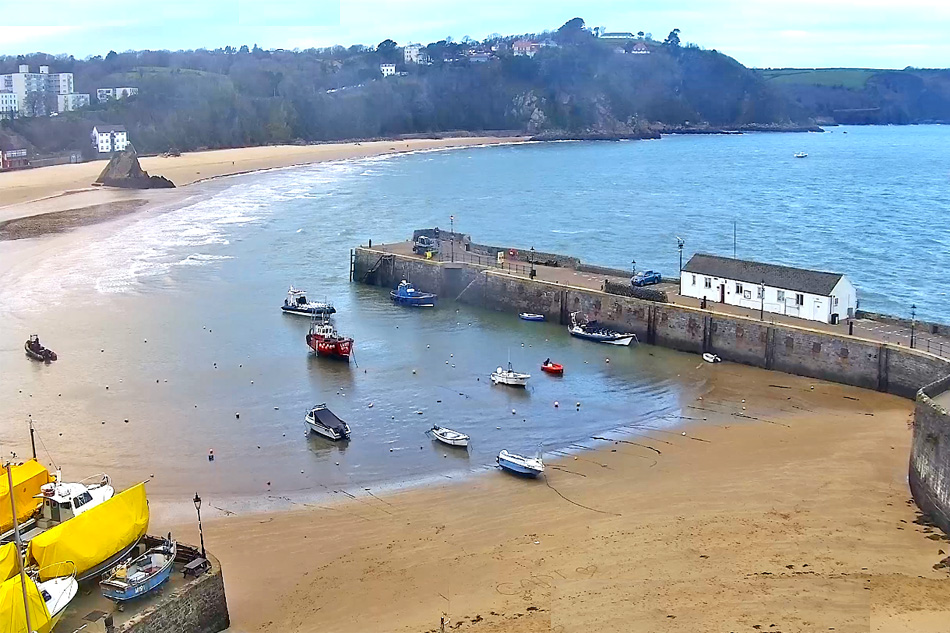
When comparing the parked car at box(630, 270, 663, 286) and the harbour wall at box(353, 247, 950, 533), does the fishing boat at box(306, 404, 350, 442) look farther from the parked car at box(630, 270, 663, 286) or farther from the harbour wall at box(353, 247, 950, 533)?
the parked car at box(630, 270, 663, 286)

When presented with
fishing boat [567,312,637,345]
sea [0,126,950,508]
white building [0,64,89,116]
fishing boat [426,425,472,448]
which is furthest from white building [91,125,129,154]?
fishing boat [426,425,472,448]

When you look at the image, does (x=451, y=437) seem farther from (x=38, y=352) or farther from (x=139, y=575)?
(x=38, y=352)

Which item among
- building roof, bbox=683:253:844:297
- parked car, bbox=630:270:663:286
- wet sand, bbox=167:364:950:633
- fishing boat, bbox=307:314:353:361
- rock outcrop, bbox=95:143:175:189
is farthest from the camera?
rock outcrop, bbox=95:143:175:189

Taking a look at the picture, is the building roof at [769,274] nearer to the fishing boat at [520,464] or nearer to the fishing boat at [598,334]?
the fishing boat at [598,334]

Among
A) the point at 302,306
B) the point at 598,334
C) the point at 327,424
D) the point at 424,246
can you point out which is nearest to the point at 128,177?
the point at 424,246

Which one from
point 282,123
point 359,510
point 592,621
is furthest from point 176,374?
point 282,123

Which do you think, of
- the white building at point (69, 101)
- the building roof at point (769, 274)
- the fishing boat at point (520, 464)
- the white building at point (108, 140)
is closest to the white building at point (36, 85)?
the white building at point (69, 101)

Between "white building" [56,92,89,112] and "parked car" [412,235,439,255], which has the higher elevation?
"white building" [56,92,89,112]
